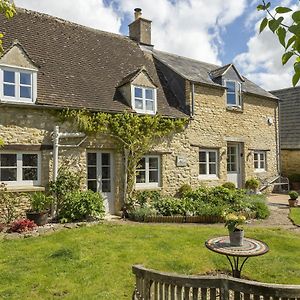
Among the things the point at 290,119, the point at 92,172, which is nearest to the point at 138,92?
the point at 92,172

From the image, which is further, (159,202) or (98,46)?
(98,46)

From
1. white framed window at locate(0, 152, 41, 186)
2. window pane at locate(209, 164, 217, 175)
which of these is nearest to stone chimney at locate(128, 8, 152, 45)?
window pane at locate(209, 164, 217, 175)

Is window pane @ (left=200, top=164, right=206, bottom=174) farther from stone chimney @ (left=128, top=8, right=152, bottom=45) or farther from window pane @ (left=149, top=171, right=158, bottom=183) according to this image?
stone chimney @ (left=128, top=8, right=152, bottom=45)

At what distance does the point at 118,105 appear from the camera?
47.0ft

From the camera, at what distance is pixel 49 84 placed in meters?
13.1

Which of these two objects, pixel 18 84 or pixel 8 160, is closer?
pixel 8 160

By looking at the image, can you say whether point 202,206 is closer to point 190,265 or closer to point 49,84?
point 190,265

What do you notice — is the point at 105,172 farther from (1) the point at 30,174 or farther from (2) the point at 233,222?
(2) the point at 233,222

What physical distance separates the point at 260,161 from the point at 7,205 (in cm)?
1557

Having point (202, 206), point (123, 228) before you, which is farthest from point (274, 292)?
point (202, 206)

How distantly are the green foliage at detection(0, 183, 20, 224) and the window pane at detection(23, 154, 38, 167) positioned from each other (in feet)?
3.79

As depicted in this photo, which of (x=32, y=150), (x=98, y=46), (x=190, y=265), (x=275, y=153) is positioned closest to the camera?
(x=190, y=265)

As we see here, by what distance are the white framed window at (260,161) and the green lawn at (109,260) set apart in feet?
33.0

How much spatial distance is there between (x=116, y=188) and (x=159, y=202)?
2035mm
